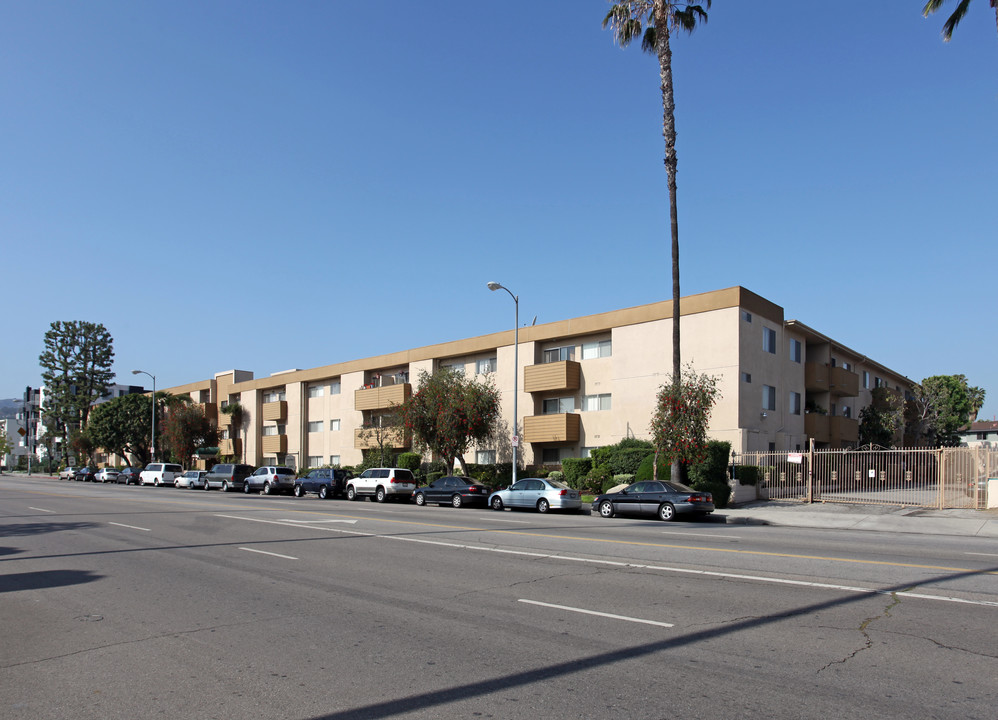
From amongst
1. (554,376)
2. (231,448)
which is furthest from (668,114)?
(231,448)

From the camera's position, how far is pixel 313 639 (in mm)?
7324

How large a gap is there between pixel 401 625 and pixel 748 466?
25.3m

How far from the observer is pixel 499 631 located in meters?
7.58

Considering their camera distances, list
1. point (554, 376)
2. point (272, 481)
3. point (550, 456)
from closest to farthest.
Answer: point (554, 376)
point (550, 456)
point (272, 481)

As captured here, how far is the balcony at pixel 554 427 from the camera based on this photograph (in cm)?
3794

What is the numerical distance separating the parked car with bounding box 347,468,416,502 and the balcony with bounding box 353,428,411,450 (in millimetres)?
8548

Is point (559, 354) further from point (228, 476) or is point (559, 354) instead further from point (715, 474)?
point (228, 476)

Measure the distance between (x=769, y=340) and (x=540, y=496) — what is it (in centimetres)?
1517

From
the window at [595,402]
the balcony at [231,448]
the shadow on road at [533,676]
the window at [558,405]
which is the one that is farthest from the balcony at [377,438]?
the shadow on road at [533,676]

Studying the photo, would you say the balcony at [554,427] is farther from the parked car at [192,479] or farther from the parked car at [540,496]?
the parked car at [192,479]

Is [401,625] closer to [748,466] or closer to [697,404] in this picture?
[697,404]

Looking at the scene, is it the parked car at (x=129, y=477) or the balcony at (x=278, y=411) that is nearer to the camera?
the balcony at (x=278, y=411)

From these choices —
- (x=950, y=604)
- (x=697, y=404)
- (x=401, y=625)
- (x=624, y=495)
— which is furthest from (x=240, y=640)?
(x=697, y=404)

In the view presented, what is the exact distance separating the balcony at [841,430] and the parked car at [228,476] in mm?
35333
